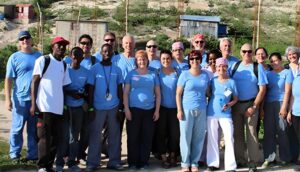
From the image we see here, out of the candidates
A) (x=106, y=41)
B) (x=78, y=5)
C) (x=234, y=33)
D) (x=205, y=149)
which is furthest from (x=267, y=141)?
(x=78, y=5)

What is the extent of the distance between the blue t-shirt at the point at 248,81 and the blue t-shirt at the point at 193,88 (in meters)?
0.48

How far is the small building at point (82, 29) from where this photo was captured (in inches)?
1276

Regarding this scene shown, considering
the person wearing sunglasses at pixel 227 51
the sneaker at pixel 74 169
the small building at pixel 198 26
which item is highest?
the small building at pixel 198 26

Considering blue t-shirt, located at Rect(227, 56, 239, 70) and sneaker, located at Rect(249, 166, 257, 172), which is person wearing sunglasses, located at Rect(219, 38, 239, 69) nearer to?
blue t-shirt, located at Rect(227, 56, 239, 70)

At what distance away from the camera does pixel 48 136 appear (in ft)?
20.7

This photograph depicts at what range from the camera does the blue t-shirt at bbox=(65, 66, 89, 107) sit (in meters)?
6.59

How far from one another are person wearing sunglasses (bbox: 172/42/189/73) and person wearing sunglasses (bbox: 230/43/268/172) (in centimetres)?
73

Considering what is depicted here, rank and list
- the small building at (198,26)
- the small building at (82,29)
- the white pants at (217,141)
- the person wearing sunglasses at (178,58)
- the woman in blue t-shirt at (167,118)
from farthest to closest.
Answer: the small building at (198,26)
the small building at (82,29)
the person wearing sunglasses at (178,58)
the woman in blue t-shirt at (167,118)
the white pants at (217,141)

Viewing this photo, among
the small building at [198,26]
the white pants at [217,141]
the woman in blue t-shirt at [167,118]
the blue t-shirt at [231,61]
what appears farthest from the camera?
the small building at [198,26]

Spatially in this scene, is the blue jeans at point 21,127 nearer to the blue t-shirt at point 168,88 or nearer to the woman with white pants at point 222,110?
the blue t-shirt at point 168,88

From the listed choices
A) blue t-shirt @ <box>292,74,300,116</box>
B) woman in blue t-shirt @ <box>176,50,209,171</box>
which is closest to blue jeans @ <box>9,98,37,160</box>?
woman in blue t-shirt @ <box>176,50,209,171</box>

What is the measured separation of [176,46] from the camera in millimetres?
7094

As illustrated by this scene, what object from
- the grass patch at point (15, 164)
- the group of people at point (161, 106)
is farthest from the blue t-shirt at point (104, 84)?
the grass patch at point (15, 164)

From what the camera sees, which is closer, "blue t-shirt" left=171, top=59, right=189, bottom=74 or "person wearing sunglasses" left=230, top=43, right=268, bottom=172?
"person wearing sunglasses" left=230, top=43, right=268, bottom=172
